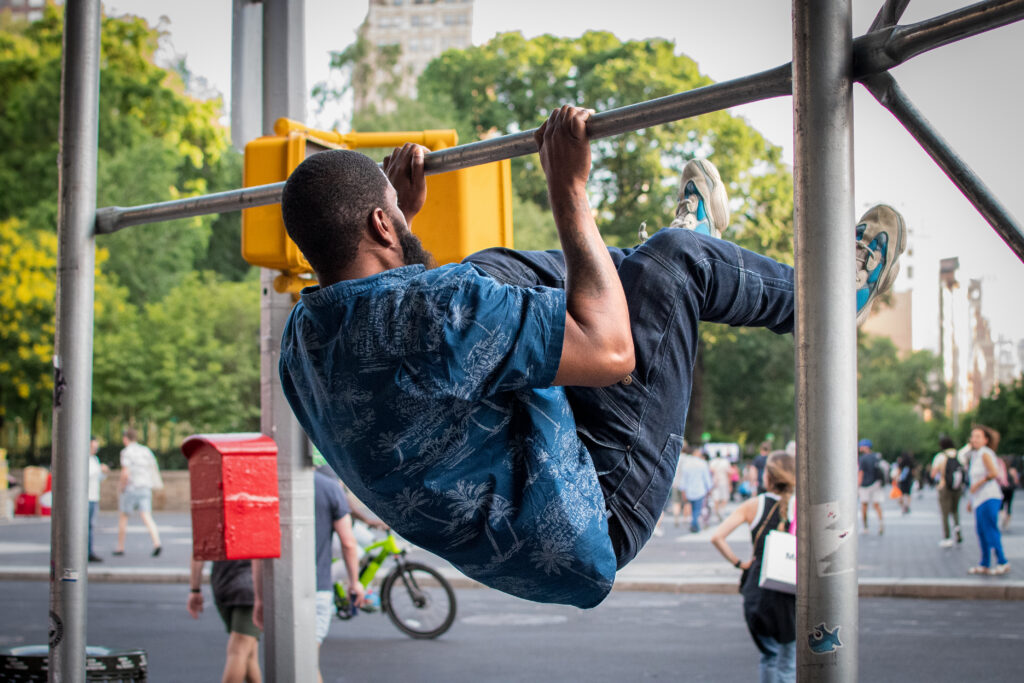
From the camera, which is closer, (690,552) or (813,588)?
(813,588)

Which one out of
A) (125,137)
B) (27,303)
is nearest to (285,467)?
(27,303)

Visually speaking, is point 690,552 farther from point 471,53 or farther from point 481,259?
point 471,53

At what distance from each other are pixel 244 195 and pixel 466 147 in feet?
2.69

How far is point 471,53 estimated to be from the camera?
1142 inches

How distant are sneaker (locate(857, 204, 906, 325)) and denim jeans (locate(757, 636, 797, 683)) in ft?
10.9

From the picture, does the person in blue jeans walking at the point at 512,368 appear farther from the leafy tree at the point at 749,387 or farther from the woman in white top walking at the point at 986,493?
the leafy tree at the point at 749,387

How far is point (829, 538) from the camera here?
65.1 inches

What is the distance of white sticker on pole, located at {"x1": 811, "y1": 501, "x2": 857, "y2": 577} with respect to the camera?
1.65 meters

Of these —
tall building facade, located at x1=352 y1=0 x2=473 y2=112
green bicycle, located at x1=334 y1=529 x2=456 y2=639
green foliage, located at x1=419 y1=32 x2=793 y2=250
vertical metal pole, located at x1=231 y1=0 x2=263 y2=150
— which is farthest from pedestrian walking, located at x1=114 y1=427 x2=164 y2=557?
tall building facade, located at x1=352 y1=0 x2=473 y2=112

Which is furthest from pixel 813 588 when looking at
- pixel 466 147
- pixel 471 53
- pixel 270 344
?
pixel 471 53

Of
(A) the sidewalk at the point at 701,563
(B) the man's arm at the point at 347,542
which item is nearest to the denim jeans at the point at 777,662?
(B) the man's arm at the point at 347,542

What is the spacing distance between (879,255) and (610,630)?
8438mm

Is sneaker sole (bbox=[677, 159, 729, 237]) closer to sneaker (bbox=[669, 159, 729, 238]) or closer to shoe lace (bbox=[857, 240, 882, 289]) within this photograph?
sneaker (bbox=[669, 159, 729, 238])

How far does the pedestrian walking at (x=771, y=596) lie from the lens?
5449 mm
